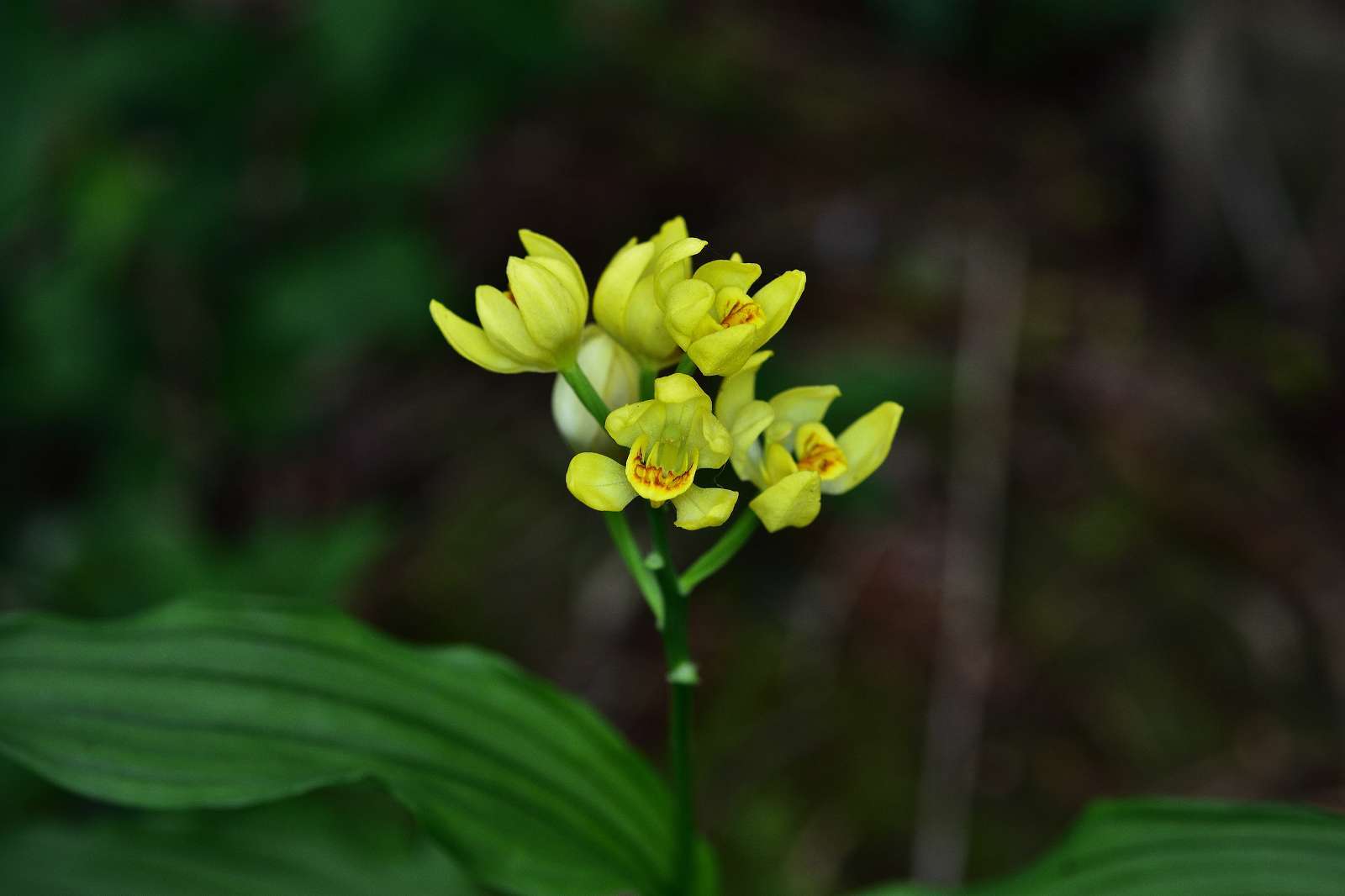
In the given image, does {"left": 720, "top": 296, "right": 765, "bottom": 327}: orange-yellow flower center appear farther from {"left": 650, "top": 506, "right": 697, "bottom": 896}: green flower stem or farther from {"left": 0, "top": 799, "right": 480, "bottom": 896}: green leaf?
{"left": 0, "top": 799, "right": 480, "bottom": 896}: green leaf

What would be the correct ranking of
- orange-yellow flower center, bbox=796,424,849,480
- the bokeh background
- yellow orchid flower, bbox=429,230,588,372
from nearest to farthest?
yellow orchid flower, bbox=429,230,588,372
orange-yellow flower center, bbox=796,424,849,480
the bokeh background

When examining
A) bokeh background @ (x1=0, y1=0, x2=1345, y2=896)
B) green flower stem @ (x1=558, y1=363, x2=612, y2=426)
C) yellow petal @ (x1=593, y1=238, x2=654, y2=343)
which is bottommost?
green flower stem @ (x1=558, y1=363, x2=612, y2=426)

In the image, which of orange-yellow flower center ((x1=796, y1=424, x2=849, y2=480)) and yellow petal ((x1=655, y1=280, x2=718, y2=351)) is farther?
orange-yellow flower center ((x1=796, y1=424, x2=849, y2=480))

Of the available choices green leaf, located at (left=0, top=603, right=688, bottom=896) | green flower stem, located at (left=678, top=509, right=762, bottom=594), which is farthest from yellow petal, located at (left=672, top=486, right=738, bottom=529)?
green leaf, located at (left=0, top=603, right=688, bottom=896)

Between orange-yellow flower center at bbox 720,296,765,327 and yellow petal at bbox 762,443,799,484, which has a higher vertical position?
orange-yellow flower center at bbox 720,296,765,327

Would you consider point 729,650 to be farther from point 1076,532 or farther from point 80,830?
point 80,830

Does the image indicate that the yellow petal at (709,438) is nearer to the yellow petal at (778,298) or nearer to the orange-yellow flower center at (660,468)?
the orange-yellow flower center at (660,468)

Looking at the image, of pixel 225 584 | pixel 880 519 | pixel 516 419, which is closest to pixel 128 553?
pixel 225 584
